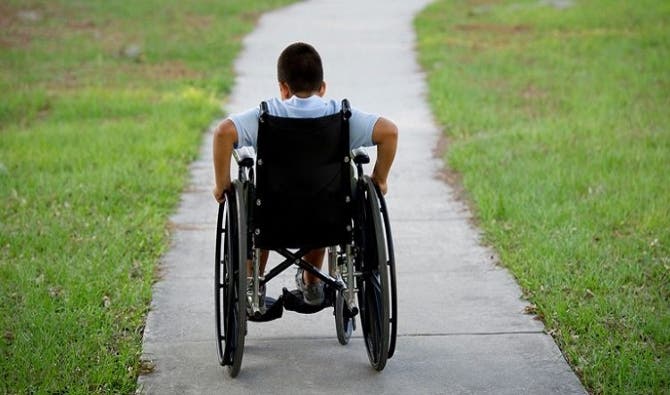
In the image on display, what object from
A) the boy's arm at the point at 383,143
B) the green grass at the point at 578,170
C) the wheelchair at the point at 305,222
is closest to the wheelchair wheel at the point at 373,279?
the wheelchair at the point at 305,222

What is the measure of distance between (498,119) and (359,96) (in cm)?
208

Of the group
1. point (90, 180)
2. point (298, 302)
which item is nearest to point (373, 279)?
point (298, 302)

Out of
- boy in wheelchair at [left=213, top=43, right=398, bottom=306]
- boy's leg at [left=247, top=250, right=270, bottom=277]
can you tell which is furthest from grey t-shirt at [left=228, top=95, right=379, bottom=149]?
boy's leg at [left=247, top=250, right=270, bottom=277]

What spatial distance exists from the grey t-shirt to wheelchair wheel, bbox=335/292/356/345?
2.33ft

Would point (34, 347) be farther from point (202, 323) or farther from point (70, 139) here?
point (70, 139)

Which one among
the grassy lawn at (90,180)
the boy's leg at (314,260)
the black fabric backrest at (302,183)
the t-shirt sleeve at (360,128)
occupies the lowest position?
the grassy lawn at (90,180)

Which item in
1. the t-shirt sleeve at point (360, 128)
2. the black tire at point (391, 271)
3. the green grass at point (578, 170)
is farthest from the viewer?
the green grass at point (578, 170)

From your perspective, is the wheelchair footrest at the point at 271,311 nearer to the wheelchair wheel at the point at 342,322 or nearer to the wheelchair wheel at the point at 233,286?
the wheelchair wheel at the point at 233,286

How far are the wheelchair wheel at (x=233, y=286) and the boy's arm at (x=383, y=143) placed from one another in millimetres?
588

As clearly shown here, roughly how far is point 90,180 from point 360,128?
13.7 feet

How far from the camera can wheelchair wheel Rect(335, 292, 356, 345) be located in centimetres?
504

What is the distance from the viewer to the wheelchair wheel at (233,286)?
457 cm

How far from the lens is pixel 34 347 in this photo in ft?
16.9

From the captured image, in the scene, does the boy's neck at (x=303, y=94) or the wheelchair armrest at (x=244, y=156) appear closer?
the wheelchair armrest at (x=244, y=156)
